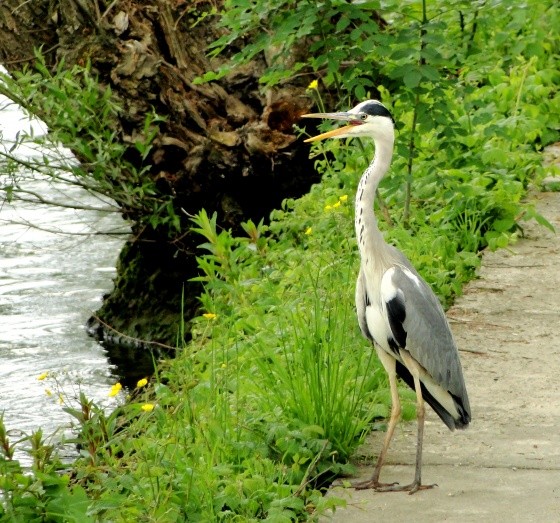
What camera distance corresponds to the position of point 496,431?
4.74 m

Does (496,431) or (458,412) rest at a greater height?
(458,412)

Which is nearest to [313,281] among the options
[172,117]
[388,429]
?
[388,429]

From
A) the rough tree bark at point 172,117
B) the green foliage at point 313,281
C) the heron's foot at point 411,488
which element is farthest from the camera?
the rough tree bark at point 172,117

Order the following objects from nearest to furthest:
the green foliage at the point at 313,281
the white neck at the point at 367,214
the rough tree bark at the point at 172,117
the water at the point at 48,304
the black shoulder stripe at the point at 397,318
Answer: the green foliage at the point at 313,281 → the black shoulder stripe at the point at 397,318 → the white neck at the point at 367,214 → the water at the point at 48,304 → the rough tree bark at the point at 172,117

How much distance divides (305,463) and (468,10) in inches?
123

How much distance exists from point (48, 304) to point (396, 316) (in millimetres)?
5162

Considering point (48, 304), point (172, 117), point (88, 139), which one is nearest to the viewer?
point (88, 139)

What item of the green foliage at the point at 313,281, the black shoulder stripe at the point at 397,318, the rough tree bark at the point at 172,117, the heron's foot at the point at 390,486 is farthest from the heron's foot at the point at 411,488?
the rough tree bark at the point at 172,117

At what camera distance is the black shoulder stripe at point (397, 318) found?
4.47 m

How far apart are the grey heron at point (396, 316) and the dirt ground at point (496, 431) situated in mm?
161

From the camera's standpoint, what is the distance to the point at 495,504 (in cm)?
413

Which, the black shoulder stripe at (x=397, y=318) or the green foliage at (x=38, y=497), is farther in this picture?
the black shoulder stripe at (x=397, y=318)

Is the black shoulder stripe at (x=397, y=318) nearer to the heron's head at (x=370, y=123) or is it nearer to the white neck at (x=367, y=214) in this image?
the white neck at (x=367, y=214)

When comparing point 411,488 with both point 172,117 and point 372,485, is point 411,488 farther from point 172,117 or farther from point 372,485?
point 172,117
